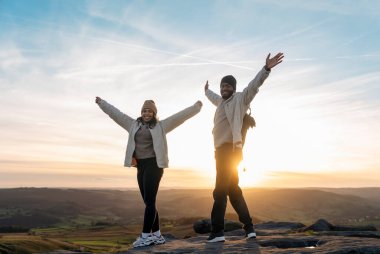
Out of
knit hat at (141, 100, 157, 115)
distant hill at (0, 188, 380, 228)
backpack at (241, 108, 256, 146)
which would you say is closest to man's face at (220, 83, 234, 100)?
backpack at (241, 108, 256, 146)

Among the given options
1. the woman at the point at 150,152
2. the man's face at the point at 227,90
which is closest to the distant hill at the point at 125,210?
the woman at the point at 150,152

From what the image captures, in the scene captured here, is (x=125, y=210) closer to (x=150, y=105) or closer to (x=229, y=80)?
(x=150, y=105)

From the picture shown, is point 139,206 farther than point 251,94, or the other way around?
point 139,206

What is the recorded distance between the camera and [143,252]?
26.7 ft

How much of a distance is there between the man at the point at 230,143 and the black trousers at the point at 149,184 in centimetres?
135

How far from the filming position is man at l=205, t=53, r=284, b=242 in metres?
8.82

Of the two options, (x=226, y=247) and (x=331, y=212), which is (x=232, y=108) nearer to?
(x=226, y=247)

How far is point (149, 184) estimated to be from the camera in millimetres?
9141

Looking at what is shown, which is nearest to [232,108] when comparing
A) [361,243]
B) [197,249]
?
[197,249]

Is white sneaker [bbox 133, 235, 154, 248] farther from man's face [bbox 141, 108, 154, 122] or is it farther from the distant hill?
the distant hill

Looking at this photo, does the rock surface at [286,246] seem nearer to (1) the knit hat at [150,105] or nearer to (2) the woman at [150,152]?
(2) the woman at [150,152]

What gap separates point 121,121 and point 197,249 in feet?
12.4

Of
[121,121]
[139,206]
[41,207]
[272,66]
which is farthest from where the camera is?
[139,206]

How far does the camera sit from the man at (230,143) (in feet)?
28.9
